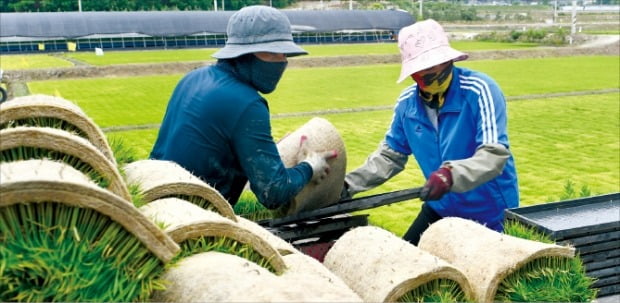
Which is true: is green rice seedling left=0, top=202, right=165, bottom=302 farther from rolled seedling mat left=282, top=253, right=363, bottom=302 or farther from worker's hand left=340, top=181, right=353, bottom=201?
worker's hand left=340, top=181, right=353, bottom=201

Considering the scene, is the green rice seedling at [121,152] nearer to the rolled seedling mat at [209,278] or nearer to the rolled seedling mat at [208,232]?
A: the rolled seedling mat at [208,232]

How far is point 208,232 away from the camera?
211cm

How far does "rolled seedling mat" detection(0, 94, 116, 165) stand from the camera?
8.77 feet

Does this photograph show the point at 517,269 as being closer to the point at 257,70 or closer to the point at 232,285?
the point at 232,285

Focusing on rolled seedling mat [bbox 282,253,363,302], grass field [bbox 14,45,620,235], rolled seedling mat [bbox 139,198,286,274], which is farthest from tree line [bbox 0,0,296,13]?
rolled seedling mat [bbox 139,198,286,274]

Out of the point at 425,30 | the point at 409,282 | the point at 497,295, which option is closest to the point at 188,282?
the point at 409,282

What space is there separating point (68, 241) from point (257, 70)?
1.79m

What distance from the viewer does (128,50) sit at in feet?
149

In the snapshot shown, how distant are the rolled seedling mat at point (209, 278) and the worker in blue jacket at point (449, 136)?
6.14 ft

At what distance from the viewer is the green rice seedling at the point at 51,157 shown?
2.12 metres

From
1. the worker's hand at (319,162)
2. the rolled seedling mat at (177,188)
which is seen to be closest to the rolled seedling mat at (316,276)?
the rolled seedling mat at (177,188)

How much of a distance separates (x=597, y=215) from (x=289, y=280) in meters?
2.55

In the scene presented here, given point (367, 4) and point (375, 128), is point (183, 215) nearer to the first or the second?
point (375, 128)

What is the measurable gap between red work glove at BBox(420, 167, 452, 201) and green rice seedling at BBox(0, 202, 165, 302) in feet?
6.80
